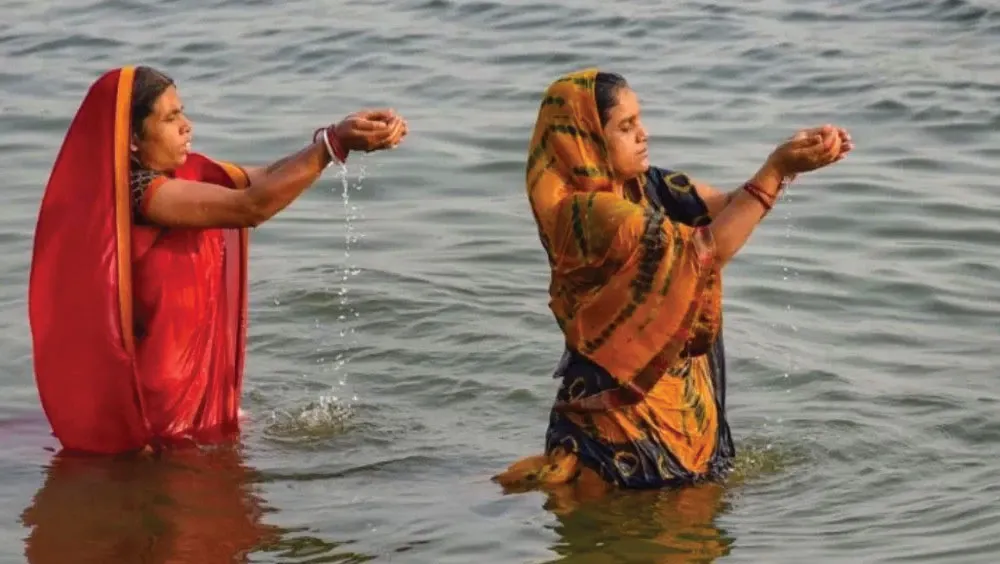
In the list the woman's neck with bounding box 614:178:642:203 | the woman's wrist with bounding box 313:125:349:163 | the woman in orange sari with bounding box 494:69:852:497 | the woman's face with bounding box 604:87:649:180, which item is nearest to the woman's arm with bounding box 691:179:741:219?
the woman in orange sari with bounding box 494:69:852:497

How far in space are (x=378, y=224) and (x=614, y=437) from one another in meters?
4.36

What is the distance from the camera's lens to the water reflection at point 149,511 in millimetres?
5906

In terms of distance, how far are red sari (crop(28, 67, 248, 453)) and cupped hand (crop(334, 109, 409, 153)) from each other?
2.72 feet

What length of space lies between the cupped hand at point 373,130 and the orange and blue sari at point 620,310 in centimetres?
40

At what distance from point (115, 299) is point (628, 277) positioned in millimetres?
1655

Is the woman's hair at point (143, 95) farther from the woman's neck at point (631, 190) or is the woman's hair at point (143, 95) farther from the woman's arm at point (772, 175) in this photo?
the woman's arm at point (772, 175)

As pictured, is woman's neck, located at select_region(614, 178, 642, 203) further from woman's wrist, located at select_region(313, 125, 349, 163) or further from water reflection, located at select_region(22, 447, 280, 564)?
water reflection, located at select_region(22, 447, 280, 564)

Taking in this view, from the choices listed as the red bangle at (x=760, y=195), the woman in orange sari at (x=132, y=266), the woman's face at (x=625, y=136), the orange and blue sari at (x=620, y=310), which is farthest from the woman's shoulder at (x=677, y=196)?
the woman in orange sari at (x=132, y=266)

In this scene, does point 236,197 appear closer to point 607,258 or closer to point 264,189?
point 264,189

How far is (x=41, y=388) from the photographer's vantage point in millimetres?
6516

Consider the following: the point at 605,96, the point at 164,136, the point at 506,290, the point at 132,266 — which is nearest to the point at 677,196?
the point at 605,96

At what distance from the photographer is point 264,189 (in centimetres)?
601

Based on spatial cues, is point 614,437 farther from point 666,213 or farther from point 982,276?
point 982,276

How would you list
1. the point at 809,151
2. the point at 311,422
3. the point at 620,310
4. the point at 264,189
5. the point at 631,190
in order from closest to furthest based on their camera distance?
the point at 809,151
the point at 620,310
the point at 631,190
the point at 264,189
the point at 311,422
